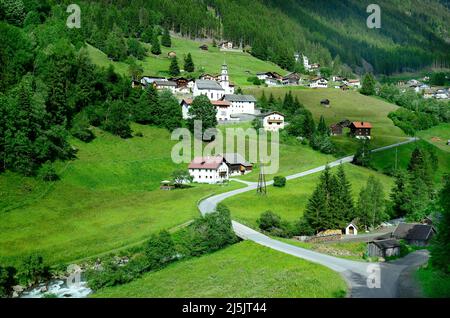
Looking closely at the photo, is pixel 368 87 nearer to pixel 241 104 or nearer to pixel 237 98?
pixel 241 104

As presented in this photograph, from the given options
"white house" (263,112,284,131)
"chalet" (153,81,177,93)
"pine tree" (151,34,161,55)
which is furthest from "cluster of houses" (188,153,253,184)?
"pine tree" (151,34,161,55)

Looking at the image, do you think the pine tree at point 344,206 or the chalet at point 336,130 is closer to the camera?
the pine tree at point 344,206

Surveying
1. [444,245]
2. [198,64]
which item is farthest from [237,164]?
[198,64]

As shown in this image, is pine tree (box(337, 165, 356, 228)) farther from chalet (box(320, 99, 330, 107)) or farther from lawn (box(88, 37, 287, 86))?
lawn (box(88, 37, 287, 86))

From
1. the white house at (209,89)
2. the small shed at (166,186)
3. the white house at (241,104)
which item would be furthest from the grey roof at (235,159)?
the white house at (209,89)

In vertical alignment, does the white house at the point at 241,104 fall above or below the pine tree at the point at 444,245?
above

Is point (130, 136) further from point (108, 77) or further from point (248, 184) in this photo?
point (248, 184)

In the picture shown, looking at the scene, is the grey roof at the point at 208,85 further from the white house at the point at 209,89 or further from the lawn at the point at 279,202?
the lawn at the point at 279,202
